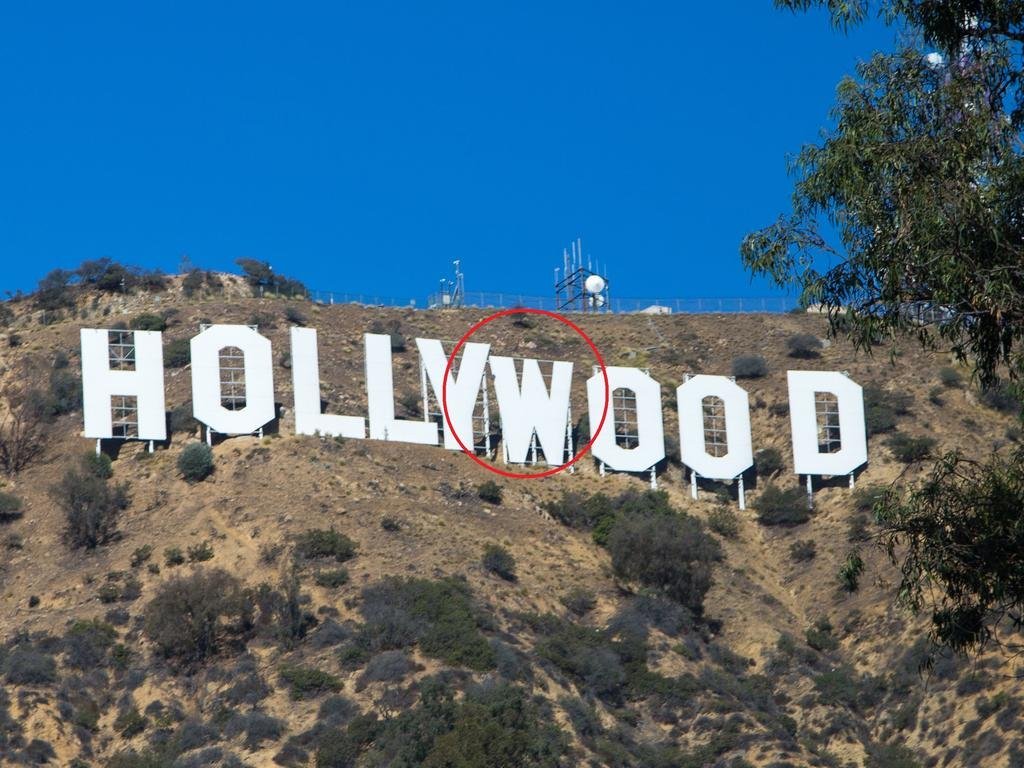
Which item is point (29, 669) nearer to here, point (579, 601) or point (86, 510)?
point (86, 510)

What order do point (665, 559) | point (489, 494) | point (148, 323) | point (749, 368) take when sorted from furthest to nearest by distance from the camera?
point (749, 368) → point (148, 323) → point (489, 494) → point (665, 559)

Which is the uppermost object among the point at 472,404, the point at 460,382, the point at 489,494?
the point at 460,382

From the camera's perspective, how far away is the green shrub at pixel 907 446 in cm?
7150

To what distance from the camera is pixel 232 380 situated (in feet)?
227

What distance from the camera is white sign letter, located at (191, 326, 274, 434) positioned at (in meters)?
67.9

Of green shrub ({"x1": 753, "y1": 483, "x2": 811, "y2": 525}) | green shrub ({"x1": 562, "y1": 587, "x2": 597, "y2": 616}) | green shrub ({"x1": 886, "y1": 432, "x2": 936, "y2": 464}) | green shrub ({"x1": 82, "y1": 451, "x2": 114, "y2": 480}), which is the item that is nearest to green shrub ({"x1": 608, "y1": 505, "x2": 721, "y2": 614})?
green shrub ({"x1": 562, "y1": 587, "x2": 597, "y2": 616})

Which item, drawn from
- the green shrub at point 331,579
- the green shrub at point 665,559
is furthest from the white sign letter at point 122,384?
the green shrub at point 665,559

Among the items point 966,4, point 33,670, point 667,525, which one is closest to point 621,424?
point 667,525

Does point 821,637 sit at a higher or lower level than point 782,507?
lower

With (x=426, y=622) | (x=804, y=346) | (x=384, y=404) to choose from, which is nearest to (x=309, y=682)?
(x=426, y=622)

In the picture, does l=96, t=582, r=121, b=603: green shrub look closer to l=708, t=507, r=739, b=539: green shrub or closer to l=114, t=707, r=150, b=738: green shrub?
l=114, t=707, r=150, b=738: green shrub

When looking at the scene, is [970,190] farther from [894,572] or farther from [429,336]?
[429,336]

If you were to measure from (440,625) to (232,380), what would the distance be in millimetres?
16763

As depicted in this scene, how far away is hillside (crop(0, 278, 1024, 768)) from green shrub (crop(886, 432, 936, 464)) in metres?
0.50
